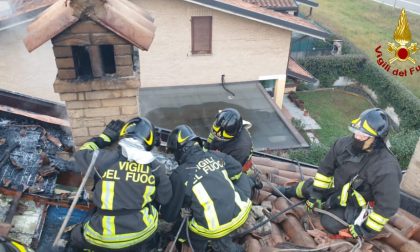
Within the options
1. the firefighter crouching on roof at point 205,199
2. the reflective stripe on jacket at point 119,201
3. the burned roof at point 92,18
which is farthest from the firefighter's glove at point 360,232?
the burned roof at point 92,18

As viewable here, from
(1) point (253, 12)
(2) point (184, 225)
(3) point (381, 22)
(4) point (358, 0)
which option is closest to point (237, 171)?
(2) point (184, 225)

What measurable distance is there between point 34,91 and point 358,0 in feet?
111

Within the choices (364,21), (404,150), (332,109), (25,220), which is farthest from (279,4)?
(364,21)

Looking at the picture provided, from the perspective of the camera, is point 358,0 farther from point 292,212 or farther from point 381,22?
point 292,212

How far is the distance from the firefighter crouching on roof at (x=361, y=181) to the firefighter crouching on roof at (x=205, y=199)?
45.9 inches

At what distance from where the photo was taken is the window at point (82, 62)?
401 cm

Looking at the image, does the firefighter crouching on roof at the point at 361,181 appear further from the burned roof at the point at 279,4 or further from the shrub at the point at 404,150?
the burned roof at the point at 279,4

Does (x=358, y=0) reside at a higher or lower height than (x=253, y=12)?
lower

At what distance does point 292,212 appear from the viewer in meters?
5.02

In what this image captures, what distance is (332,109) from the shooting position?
730 inches

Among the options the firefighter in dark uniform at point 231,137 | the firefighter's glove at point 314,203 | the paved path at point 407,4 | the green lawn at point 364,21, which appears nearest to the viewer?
the firefighter's glove at point 314,203

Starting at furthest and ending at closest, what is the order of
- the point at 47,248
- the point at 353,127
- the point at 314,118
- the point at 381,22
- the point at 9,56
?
the point at 381,22 < the point at 314,118 < the point at 9,56 < the point at 353,127 < the point at 47,248

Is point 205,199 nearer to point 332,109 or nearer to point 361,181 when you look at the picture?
point 361,181

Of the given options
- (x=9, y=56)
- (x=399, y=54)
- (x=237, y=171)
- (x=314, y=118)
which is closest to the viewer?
(x=237, y=171)
